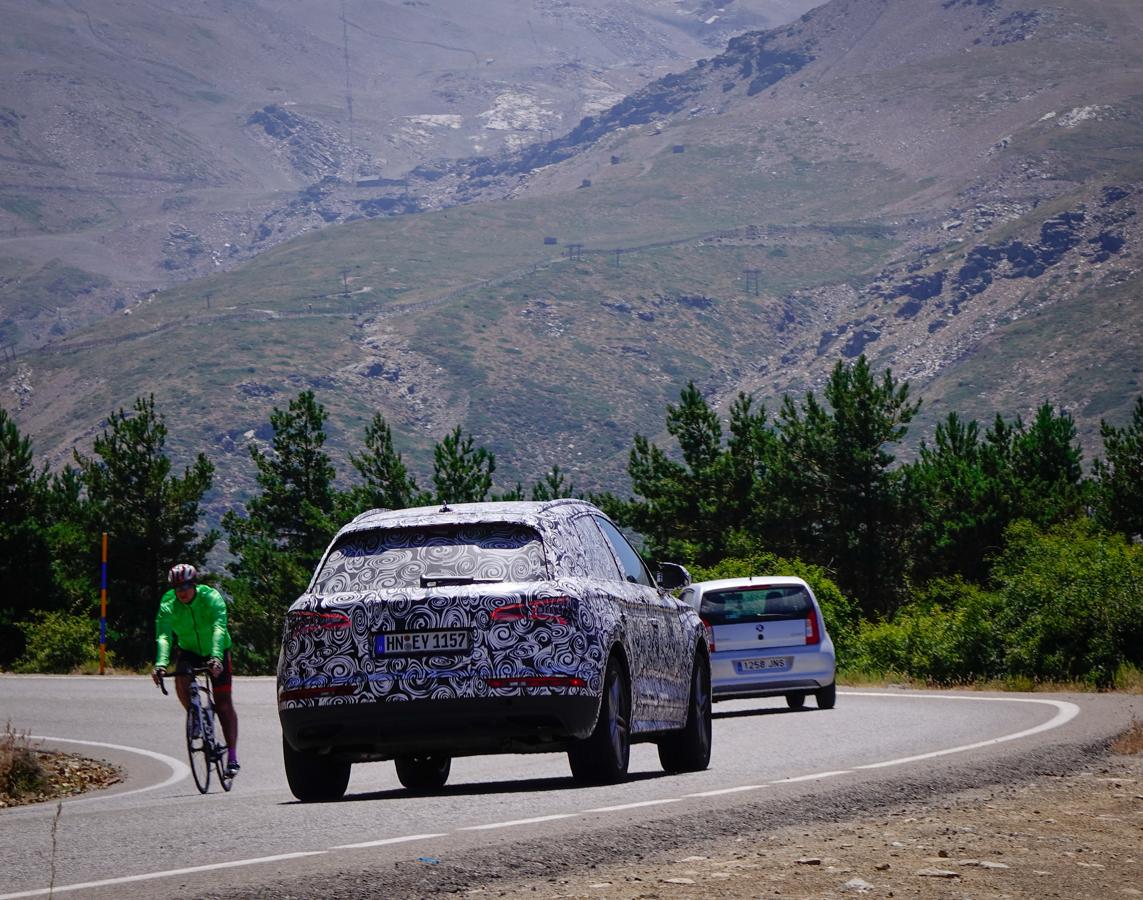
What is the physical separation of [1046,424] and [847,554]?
548 inches

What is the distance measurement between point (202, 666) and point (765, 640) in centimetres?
1076

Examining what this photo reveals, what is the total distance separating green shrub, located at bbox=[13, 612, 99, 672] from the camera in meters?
48.2

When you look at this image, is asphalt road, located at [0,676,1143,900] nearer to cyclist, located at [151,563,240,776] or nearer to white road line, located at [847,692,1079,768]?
white road line, located at [847,692,1079,768]

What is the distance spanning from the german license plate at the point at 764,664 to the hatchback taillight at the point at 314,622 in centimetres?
1245

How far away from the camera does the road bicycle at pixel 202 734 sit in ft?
43.3

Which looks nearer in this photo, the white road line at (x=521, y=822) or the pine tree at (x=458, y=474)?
the white road line at (x=521, y=822)

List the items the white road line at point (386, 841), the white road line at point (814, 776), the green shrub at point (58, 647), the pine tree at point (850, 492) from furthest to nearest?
the pine tree at point (850, 492) → the green shrub at point (58, 647) → the white road line at point (814, 776) → the white road line at point (386, 841)

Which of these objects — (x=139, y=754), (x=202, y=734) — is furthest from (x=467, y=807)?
(x=139, y=754)

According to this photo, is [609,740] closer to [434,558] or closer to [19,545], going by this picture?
[434,558]

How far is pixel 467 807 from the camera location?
10.6 meters

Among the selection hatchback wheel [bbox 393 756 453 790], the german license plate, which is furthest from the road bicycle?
the german license plate

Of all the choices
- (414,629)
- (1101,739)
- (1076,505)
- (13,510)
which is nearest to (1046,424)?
(1076,505)

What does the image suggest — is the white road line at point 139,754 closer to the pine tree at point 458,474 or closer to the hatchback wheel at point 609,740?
the hatchback wheel at point 609,740

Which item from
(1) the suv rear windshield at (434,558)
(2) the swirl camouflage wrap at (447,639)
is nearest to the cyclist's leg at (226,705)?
(2) the swirl camouflage wrap at (447,639)
